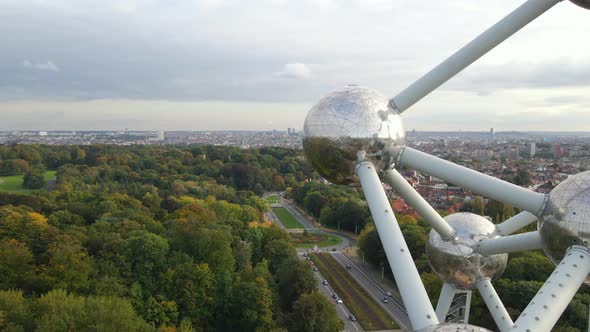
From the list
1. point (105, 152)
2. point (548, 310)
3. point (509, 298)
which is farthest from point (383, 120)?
point (105, 152)

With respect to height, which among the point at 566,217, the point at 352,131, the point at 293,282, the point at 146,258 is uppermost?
the point at 352,131

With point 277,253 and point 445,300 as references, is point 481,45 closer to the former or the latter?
point 445,300

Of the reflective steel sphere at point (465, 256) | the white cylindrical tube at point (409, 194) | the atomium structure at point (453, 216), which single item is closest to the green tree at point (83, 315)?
the atomium structure at point (453, 216)

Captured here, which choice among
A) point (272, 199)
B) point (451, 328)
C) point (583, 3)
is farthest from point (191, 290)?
point (272, 199)

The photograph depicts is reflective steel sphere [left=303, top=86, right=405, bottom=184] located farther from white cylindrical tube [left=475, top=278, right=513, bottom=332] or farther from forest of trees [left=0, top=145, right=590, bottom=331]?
forest of trees [left=0, top=145, right=590, bottom=331]

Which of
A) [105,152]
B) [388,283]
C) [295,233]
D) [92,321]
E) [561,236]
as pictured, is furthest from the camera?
[105,152]

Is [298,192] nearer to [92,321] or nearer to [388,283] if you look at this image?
[388,283]

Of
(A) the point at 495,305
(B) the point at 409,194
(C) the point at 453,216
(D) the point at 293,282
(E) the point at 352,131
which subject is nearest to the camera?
(E) the point at 352,131
